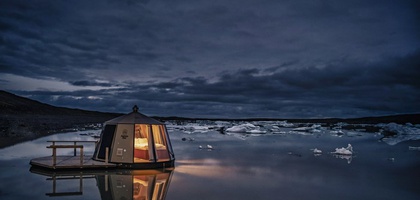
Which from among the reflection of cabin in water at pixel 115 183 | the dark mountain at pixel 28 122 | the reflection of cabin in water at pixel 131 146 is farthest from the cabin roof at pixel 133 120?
the dark mountain at pixel 28 122

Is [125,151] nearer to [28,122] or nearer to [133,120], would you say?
[133,120]

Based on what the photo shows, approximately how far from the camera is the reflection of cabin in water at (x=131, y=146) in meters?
14.5

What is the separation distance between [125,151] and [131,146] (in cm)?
32

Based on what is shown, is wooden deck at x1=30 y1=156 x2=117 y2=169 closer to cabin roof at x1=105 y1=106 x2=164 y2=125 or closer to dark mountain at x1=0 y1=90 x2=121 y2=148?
cabin roof at x1=105 y1=106 x2=164 y2=125

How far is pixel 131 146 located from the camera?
1456cm

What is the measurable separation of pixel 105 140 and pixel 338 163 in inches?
475

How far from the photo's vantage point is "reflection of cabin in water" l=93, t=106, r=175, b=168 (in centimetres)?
1447

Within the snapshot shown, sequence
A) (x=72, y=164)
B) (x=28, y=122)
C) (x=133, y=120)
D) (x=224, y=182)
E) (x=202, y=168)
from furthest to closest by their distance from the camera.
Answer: (x=28, y=122)
(x=202, y=168)
(x=133, y=120)
(x=72, y=164)
(x=224, y=182)

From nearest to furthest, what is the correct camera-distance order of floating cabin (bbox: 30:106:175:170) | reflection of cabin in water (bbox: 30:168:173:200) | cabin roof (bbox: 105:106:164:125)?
1. reflection of cabin in water (bbox: 30:168:173:200)
2. floating cabin (bbox: 30:106:175:170)
3. cabin roof (bbox: 105:106:164:125)

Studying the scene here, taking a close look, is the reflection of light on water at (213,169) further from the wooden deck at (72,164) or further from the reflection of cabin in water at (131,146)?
the wooden deck at (72,164)

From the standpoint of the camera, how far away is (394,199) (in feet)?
35.0

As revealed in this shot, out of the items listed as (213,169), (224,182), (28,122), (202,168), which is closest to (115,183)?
(224,182)

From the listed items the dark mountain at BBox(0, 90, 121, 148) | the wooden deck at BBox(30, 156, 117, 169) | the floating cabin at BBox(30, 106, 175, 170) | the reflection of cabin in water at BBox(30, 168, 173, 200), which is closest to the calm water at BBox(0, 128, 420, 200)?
the reflection of cabin in water at BBox(30, 168, 173, 200)

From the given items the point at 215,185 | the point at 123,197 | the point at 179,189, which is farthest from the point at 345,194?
the point at 123,197
